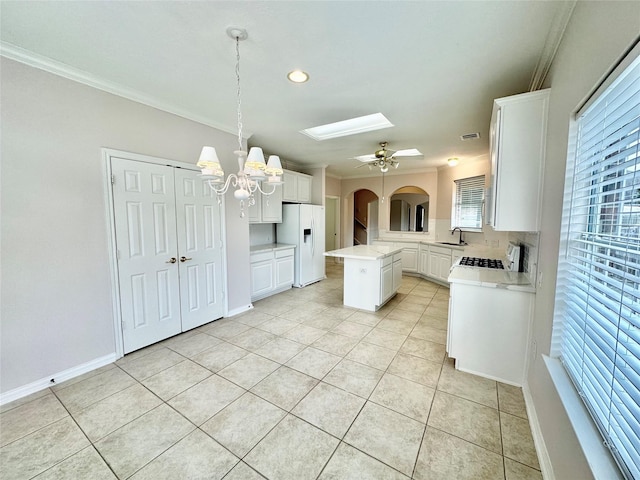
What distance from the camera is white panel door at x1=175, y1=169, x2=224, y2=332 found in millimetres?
3119

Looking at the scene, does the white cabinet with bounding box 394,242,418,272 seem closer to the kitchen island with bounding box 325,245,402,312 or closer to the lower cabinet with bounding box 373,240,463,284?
the lower cabinet with bounding box 373,240,463,284

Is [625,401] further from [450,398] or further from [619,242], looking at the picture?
[450,398]

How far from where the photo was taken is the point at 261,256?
14.8ft

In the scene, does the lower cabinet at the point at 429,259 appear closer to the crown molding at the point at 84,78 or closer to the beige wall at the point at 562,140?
the beige wall at the point at 562,140

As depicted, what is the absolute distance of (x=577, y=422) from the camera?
108cm

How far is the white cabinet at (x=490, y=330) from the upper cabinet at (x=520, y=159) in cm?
62

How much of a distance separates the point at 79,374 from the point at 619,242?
3.86m

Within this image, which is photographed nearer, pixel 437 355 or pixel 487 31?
pixel 487 31

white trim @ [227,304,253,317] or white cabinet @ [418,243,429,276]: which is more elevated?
white cabinet @ [418,243,429,276]

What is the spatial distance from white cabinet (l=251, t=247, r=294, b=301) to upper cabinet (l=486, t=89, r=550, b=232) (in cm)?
350

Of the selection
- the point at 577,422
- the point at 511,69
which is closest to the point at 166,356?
the point at 577,422

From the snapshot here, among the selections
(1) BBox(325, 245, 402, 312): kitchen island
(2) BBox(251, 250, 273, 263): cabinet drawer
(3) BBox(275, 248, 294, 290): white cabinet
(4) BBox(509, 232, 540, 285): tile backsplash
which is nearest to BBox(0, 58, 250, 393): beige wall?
(2) BBox(251, 250, 273, 263): cabinet drawer

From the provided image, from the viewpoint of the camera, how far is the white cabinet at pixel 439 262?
5234 millimetres

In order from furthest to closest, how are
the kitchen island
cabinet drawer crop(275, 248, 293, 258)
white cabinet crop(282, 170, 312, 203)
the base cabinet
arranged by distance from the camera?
white cabinet crop(282, 170, 312, 203)
cabinet drawer crop(275, 248, 293, 258)
the base cabinet
the kitchen island
